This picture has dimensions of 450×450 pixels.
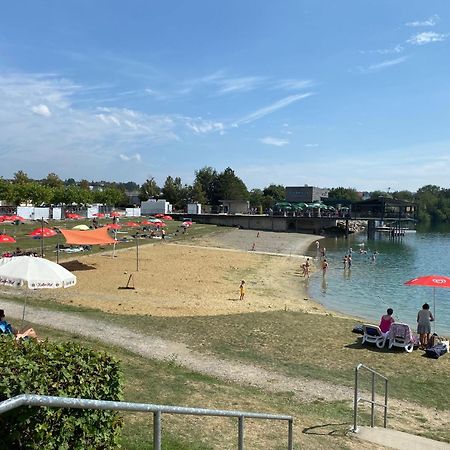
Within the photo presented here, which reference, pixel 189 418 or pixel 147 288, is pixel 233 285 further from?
pixel 189 418

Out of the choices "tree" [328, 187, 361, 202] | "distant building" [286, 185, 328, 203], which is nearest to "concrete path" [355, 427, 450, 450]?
"distant building" [286, 185, 328, 203]

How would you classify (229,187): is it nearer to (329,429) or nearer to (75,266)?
(75,266)

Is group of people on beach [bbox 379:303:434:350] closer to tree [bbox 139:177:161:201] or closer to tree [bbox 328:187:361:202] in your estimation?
tree [bbox 139:177:161:201]

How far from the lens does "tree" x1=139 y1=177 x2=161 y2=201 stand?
127062 mm

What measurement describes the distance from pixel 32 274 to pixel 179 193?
374ft

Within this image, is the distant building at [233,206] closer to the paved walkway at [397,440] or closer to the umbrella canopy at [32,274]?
the umbrella canopy at [32,274]

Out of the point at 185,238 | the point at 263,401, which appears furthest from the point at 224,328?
the point at 185,238

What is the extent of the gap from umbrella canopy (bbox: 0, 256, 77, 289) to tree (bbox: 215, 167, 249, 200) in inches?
4827

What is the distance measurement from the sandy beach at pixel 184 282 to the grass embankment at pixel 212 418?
28.9 feet

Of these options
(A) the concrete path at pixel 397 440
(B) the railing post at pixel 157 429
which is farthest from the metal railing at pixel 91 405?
(A) the concrete path at pixel 397 440

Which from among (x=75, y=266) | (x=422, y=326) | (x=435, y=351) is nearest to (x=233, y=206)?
(x=75, y=266)

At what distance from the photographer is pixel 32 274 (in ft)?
36.5

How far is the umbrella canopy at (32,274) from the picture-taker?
1099cm

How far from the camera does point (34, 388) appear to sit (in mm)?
4324
